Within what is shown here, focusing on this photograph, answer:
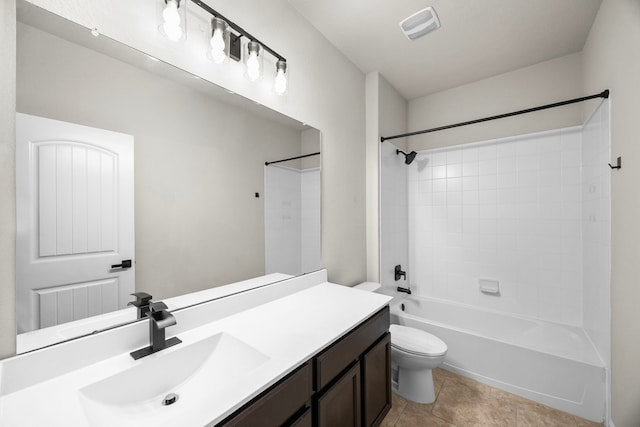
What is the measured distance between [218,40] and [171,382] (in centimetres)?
139

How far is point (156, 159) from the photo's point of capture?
1.05 metres

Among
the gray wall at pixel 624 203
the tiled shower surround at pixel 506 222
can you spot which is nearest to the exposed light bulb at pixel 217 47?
the tiled shower surround at pixel 506 222

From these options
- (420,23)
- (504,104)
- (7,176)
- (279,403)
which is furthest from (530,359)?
(7,176)

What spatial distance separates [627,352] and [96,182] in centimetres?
250

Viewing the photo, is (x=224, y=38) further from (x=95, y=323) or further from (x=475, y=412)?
(x=475, y=412)

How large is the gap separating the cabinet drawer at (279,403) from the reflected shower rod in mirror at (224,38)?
133 cm

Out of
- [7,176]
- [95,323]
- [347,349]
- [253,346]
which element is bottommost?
[347,349]

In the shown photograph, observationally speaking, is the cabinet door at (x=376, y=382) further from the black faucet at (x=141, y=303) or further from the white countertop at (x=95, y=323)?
the black faucet at (x=141, y=303)

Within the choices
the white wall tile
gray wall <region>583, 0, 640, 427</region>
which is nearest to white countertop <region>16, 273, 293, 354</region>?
gray wall <region>583, 0, 640, 427</region>

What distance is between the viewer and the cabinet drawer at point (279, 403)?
71 centimetres

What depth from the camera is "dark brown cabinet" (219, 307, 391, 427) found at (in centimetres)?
79

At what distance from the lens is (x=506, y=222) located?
2.51 m

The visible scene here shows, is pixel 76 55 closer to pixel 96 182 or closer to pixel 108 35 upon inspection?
pixel 108 35

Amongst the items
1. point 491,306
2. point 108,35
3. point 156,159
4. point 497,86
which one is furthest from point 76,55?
point 491,306
